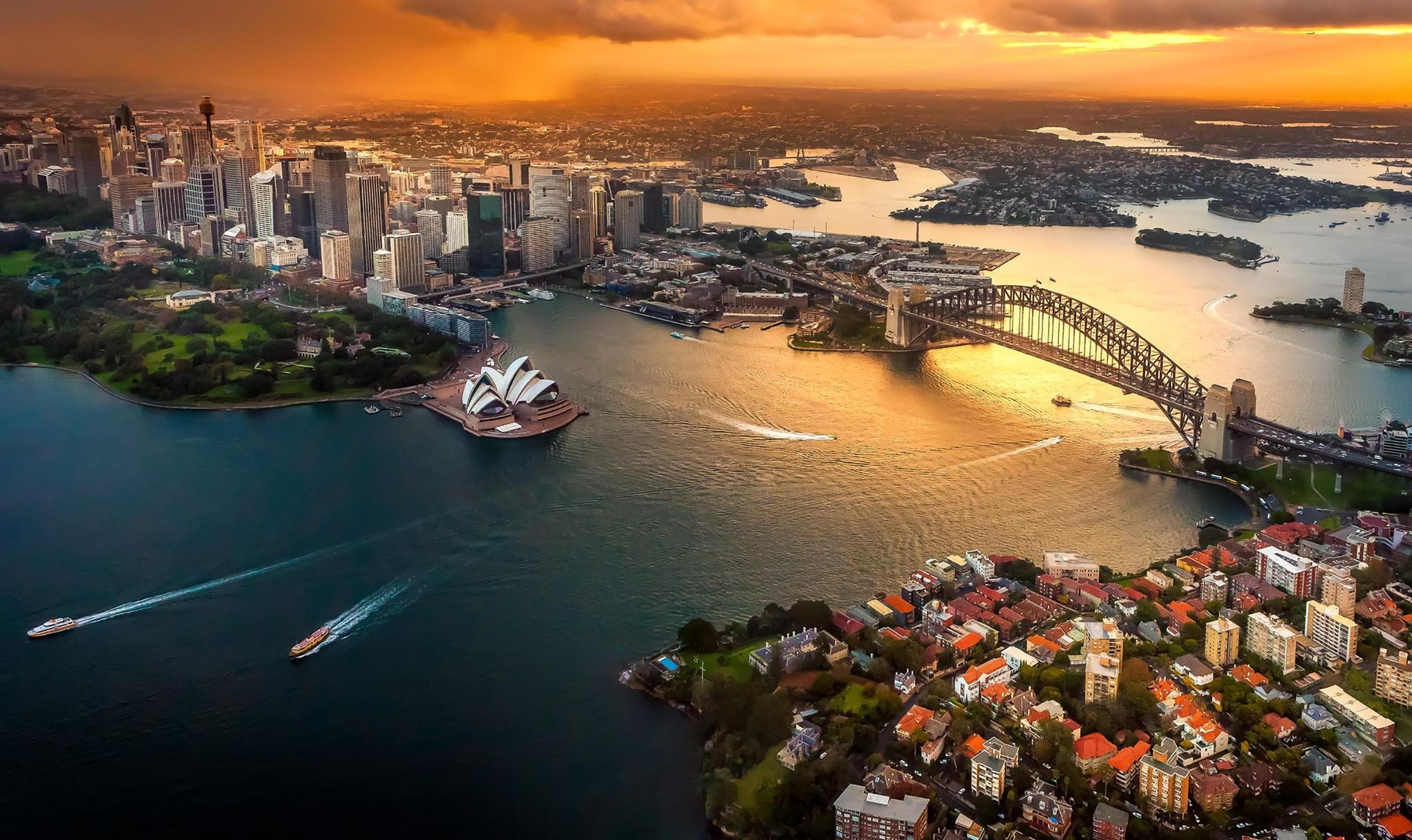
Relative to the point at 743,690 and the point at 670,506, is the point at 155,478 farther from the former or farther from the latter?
the point at 743,690

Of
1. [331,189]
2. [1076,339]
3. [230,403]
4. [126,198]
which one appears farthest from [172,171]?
[1076,339]

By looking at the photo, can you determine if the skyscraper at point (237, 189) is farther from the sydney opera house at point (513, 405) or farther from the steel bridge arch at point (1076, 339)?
the steel bridge arch at point (1076, 339)

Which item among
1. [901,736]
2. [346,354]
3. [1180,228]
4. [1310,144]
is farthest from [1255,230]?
[901,736]

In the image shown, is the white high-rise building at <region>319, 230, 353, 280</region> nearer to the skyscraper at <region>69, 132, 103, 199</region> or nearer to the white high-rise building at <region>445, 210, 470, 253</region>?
the white high-rise building at <region>445, 210, 470, 253</region>

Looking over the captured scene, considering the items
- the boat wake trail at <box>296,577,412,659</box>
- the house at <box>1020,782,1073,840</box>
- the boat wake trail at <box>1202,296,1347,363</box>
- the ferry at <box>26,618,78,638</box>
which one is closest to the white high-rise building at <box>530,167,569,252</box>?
the boat wake trail at <box>1202,296,1347,363</box>

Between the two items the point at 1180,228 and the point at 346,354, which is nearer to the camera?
the point at 346,354

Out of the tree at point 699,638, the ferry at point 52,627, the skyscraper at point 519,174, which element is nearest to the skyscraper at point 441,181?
the skyscraper at point 519,174
